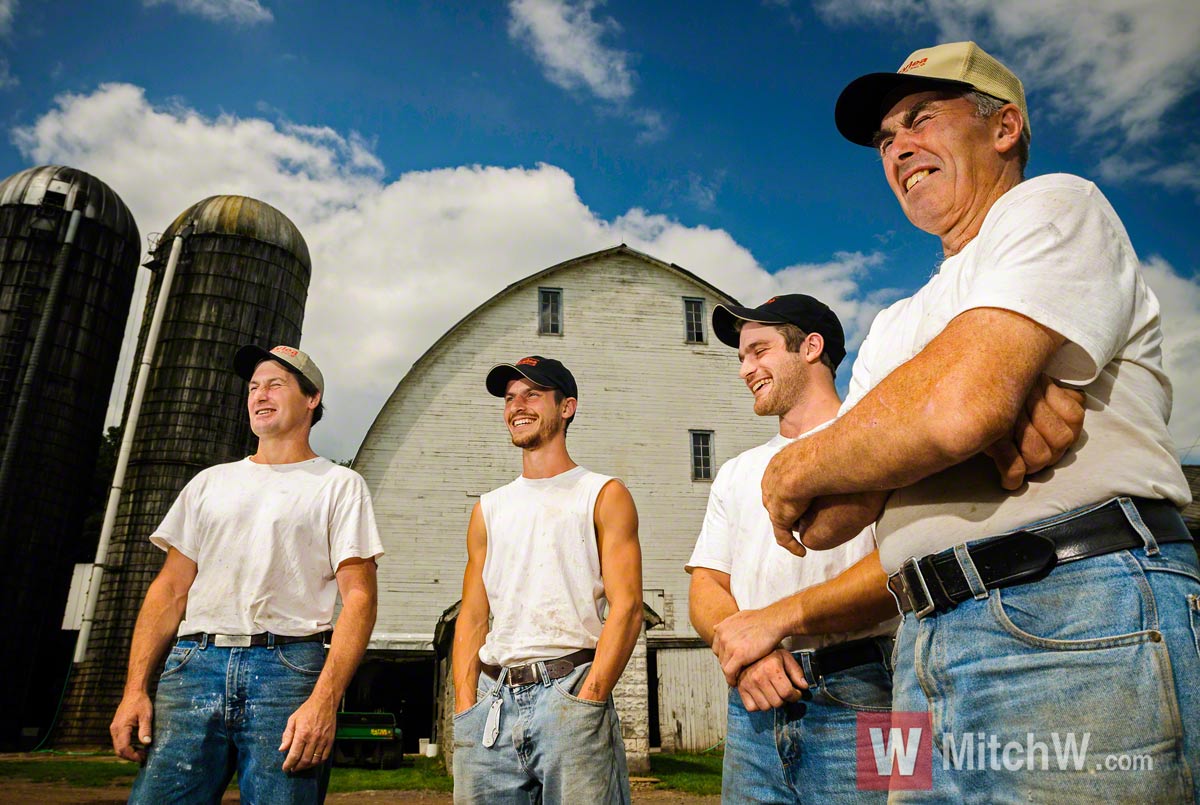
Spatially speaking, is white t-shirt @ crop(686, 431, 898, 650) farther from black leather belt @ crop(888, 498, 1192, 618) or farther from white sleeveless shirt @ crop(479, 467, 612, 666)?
black leather belt @ crop(888, 498, 1192, 618)

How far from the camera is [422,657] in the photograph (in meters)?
20.7

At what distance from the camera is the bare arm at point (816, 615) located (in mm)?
2424

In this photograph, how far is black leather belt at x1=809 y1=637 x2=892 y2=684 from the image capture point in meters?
2.66

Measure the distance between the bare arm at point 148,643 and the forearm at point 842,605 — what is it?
97.9 inches

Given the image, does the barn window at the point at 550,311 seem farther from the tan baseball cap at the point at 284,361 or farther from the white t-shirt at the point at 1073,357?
the white t-shirt at the point at 1073,357

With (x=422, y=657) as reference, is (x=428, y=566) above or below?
above

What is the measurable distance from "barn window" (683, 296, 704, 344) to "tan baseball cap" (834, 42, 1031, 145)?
22.0 meters

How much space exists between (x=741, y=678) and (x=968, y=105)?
1.73 metres

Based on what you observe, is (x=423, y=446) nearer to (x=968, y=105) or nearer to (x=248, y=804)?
(x=248, y=804)

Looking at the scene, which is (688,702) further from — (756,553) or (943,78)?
(943,78)

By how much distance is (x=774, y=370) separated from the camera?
334 cm

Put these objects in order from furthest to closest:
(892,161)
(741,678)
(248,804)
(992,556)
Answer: (248,804)
(741,678)
(892,161)
(992,556)

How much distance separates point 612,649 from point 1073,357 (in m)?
2.21

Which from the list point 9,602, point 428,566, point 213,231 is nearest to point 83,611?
point 9,602
